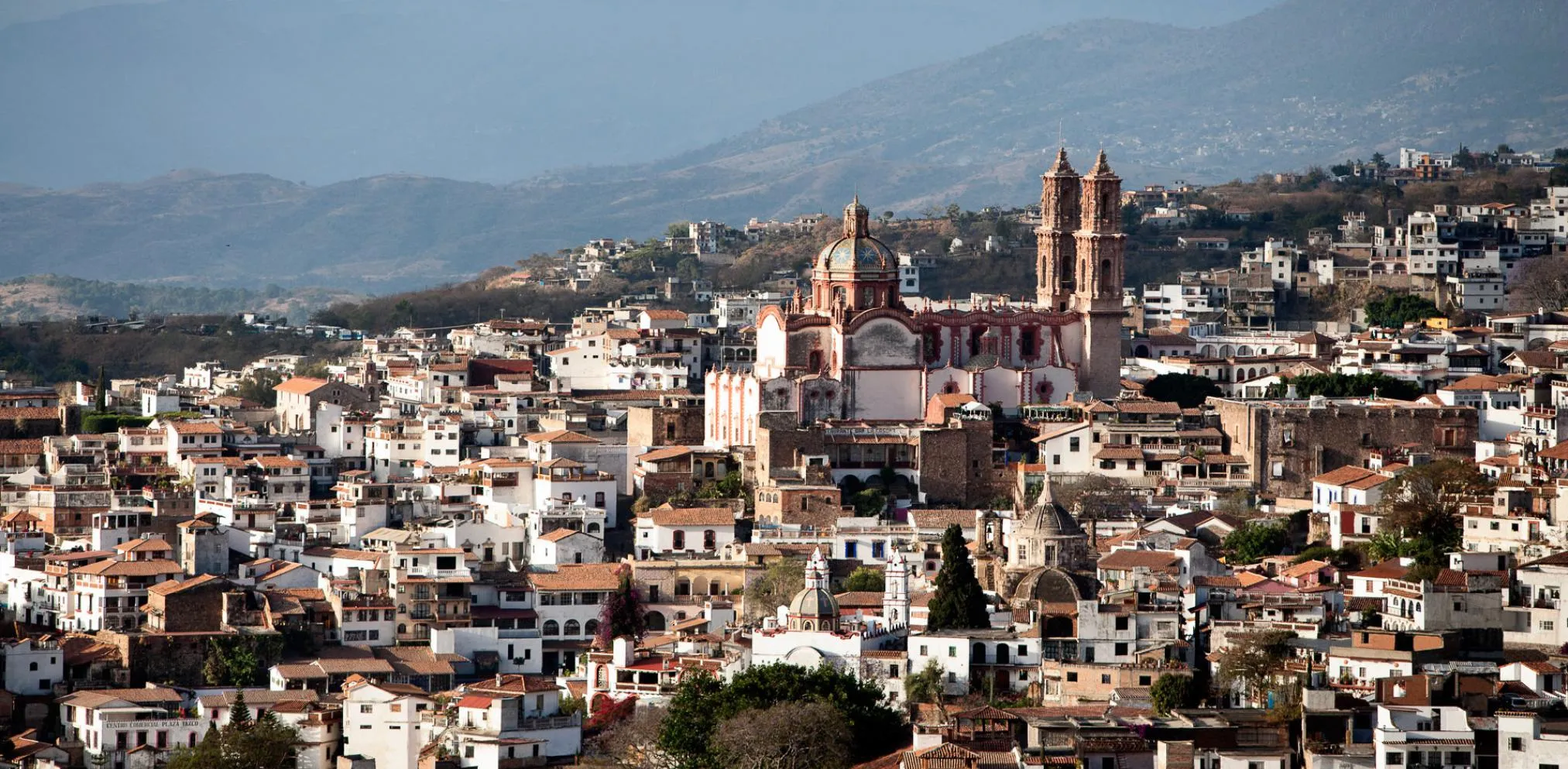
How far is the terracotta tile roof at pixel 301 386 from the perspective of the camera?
61406mm

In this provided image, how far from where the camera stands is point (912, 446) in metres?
52.2

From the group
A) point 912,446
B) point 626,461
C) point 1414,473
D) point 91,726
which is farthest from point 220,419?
point 1414,473

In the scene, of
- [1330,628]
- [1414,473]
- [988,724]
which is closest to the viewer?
[988,724]

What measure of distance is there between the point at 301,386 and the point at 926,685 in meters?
26.9

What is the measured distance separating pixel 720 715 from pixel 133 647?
400 inches

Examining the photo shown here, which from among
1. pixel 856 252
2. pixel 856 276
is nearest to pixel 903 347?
pixel 856 276

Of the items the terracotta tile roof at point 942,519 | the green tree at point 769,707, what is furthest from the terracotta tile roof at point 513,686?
the terracotta tile roof at point 942,519

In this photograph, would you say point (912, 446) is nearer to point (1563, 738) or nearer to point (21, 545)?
point (21, 545)

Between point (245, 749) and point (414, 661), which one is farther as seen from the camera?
point (414, 661)

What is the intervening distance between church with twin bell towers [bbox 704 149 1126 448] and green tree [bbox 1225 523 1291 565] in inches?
378

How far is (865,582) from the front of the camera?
44312 millimetres

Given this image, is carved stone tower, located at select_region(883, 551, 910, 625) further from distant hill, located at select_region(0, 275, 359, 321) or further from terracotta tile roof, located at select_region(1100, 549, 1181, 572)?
distant hill, located at select_region(0, 275, 359, 321)

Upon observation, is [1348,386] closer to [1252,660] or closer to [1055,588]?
[1055,588]

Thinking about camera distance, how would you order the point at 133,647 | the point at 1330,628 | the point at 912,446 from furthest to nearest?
the point at 912,446
the point at 133,647
the point at 1330,628
